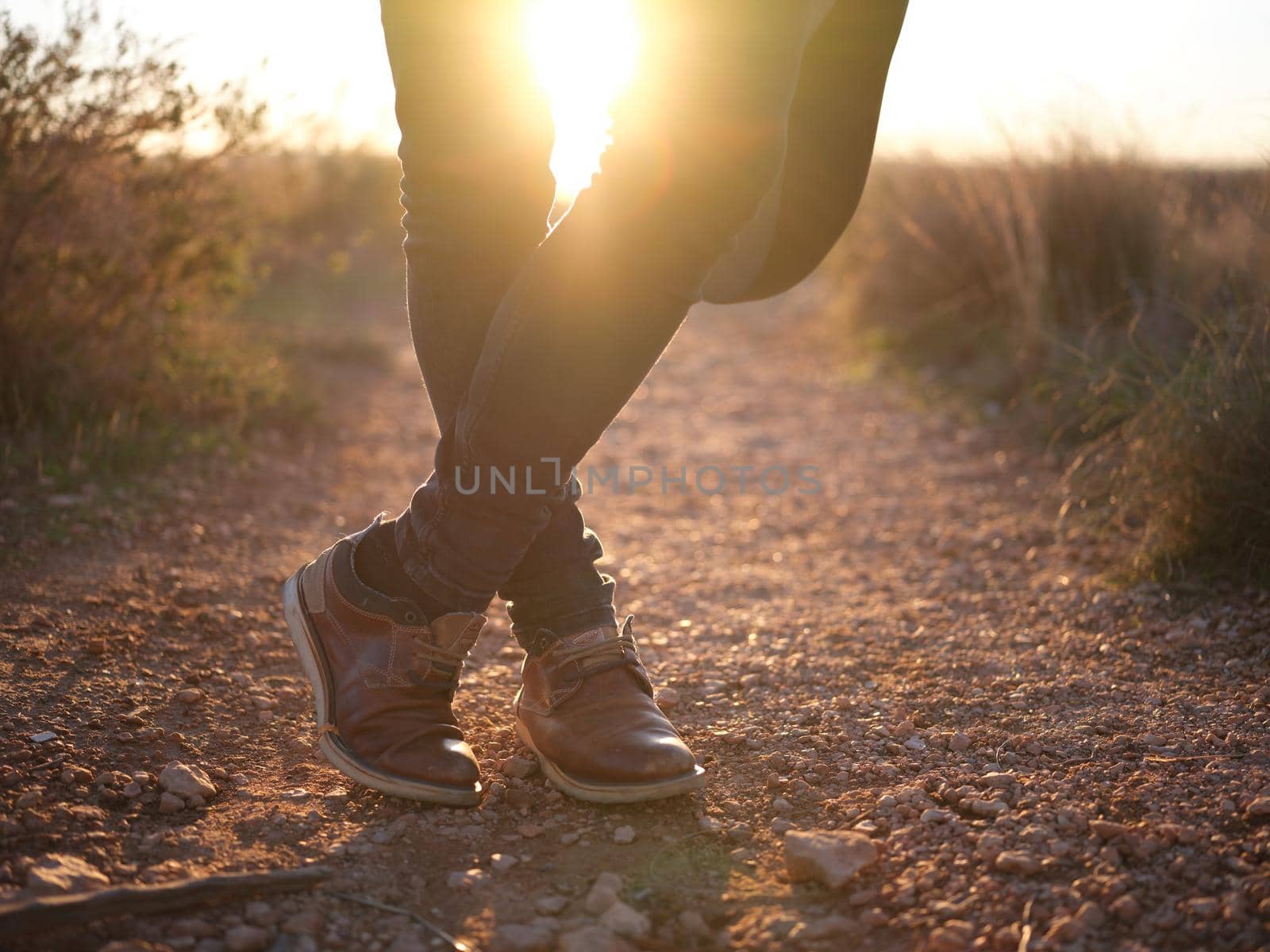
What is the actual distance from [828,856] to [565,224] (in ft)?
A: 2.55

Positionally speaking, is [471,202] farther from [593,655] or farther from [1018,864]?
[1018,864]

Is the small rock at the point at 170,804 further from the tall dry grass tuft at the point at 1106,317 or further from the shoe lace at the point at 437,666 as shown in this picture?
the tall dry grass tuft at the point at 1106,317

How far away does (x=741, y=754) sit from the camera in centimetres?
142

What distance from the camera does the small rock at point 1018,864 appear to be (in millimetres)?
1083

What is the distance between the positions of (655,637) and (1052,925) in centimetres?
104

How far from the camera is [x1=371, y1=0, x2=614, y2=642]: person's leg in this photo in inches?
47.9

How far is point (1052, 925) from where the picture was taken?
0.99m

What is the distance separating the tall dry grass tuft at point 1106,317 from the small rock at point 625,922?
1.41 metres

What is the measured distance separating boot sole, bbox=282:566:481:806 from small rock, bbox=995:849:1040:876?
0.62 metres

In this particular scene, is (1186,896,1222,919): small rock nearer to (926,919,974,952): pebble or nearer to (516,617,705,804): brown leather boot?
(926,919,974,952): pebble

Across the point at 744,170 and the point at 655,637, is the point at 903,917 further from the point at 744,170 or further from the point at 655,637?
the point at 655,637

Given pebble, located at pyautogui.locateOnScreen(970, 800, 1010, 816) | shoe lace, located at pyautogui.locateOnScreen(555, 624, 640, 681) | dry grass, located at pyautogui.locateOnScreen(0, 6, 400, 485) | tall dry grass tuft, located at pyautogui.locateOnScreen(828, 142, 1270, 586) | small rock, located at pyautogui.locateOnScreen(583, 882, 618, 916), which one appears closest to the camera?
small rock, located at pyautogui.locateOnScreen(583, 882, 618, 916)

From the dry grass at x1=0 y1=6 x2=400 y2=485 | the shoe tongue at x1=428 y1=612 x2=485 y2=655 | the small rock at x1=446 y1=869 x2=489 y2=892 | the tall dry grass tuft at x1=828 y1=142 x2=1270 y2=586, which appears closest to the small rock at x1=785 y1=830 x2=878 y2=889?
the small rock at x1=446 y1=869 x2=489 y2=892

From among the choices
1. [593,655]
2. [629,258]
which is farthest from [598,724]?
[629,258]
